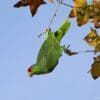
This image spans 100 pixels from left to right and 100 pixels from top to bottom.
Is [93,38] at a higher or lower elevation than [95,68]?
higher

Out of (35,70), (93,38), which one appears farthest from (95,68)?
(35,70)

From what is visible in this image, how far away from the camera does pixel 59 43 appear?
29.7 inches

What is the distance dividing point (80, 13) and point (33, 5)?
0.59ft

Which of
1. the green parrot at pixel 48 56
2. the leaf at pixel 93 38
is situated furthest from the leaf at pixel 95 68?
the green parrot at pixel 48 56

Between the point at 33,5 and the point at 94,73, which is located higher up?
the point at 33,5

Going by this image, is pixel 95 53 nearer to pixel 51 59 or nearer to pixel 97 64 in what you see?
pixel 97 64

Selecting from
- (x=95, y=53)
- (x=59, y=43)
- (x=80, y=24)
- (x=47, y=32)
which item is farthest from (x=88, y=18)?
(x=59, y=43)

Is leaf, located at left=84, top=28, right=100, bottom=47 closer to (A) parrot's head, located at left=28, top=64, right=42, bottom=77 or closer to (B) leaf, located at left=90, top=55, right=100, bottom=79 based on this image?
(B) leaf, located at left=90, top=55, right=100, bottom=79

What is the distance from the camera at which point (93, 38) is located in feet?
3.57

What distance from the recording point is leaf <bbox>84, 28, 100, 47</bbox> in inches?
41.7

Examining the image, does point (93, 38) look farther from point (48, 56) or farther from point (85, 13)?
point (48, 56)

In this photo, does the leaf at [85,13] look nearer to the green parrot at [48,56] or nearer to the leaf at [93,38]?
the leaf at [93,38]

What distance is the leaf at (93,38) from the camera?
1.06 m

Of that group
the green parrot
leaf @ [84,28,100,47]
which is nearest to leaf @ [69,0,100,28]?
leaf @ [84,28,100,47]
